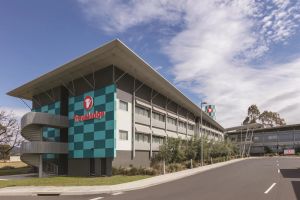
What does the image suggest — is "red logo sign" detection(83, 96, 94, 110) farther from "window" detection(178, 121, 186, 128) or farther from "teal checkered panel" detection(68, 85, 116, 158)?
"window" detection(178, 121, 186, 128)

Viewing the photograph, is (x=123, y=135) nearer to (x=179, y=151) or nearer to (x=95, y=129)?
(x=95, y=129)

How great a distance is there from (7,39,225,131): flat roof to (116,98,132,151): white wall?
3.86 m

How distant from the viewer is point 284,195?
16.2m

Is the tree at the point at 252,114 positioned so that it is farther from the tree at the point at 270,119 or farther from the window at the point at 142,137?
the window at the point at 142,137

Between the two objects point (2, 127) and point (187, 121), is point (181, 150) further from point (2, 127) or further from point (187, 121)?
point (2, 127)

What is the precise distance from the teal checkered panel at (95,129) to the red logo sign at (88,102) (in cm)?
34

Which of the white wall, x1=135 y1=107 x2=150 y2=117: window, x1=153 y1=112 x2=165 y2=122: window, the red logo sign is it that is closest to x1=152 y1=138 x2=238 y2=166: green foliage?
x1=135 y1=107 x2=150 y2=117: window

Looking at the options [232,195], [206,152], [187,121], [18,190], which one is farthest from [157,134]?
[232,195]

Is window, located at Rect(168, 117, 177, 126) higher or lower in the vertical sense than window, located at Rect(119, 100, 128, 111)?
lower

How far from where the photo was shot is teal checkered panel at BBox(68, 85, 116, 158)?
3482 centimetres

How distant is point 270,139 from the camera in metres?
109

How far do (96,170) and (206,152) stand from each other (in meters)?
19.5

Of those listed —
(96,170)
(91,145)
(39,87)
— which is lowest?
(96,170)

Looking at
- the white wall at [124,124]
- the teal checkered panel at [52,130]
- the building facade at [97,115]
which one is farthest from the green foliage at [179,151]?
the teal checkered panel at [52,130]
